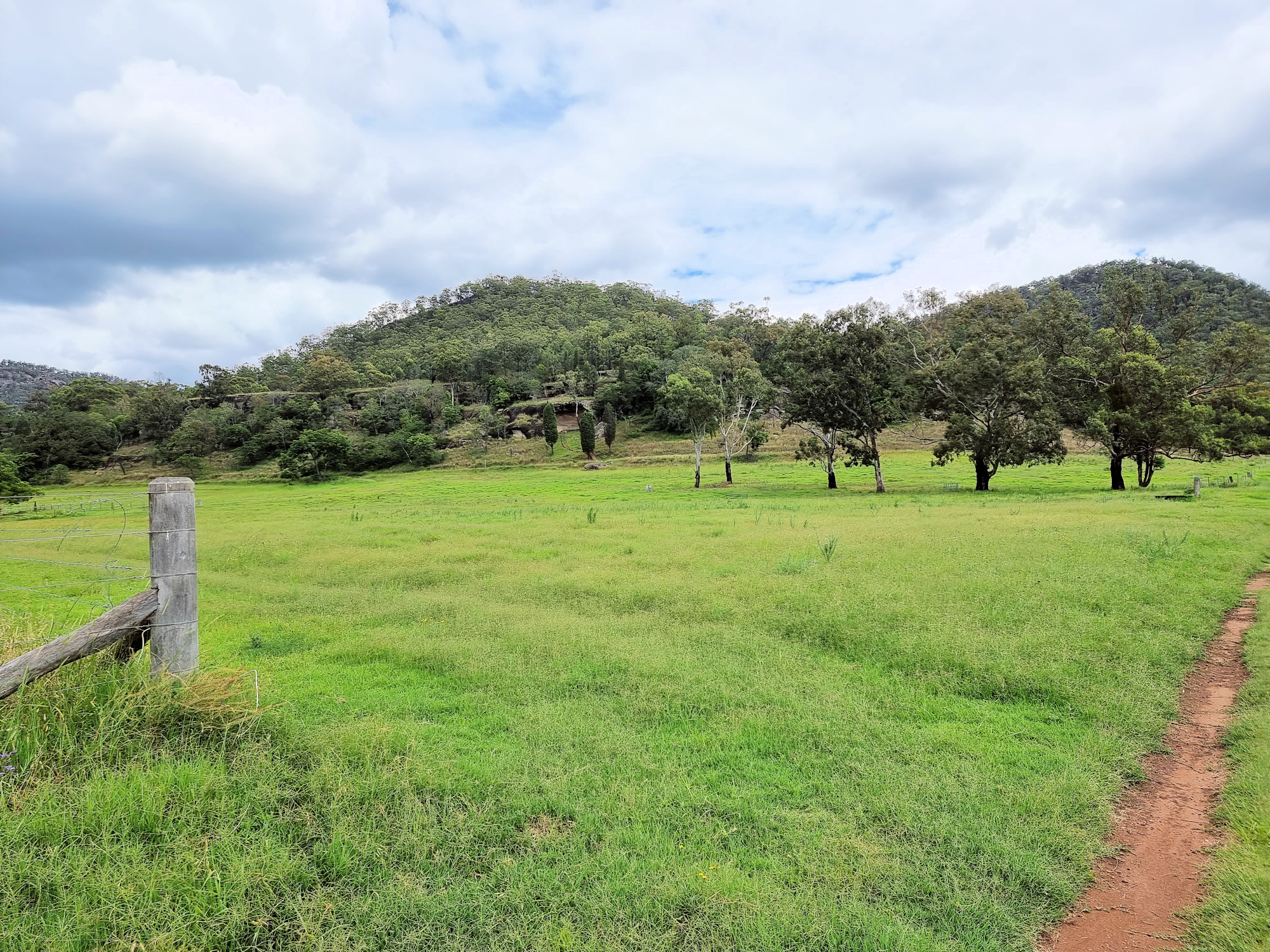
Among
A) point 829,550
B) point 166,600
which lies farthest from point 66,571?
point 829,550

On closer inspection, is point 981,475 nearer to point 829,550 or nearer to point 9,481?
point 829,550

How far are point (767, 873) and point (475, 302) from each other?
170 meters

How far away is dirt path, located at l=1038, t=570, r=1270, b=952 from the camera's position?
3.83 m

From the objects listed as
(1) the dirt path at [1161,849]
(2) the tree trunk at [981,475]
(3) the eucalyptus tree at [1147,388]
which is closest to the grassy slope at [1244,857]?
(1) the dirt path at [1161,849]

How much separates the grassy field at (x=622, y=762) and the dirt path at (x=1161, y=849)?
0.16 m

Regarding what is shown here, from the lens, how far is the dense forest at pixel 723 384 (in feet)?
110

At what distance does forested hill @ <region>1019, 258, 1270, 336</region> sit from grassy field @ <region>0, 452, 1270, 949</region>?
79.4m

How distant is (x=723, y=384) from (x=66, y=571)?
121ft

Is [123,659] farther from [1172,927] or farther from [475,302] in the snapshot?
[475,302]

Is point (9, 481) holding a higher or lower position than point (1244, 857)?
higher

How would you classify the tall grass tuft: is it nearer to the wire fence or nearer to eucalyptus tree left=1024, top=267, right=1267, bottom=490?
the wire fence

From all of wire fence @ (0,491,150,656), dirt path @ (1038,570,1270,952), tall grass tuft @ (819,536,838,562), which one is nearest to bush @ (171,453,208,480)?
wire fence @ (0,491,150,656)

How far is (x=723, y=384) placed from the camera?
1767 inches

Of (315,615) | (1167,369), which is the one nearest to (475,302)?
(1167,369)
